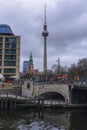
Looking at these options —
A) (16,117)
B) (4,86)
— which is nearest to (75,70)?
(4,86)

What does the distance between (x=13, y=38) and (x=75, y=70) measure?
4445cm

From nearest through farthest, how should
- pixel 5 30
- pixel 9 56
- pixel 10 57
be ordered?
pixel 9 56 < pixel 10 57 < pixel 5 30

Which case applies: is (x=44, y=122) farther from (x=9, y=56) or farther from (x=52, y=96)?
(x=9, y=56)

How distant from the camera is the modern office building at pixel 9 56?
146m

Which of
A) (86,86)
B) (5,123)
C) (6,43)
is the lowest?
(5,123)

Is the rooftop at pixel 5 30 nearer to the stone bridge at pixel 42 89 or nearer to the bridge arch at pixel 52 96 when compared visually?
the bridge arch at pixel 52 96

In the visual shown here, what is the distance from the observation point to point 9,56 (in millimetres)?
146875

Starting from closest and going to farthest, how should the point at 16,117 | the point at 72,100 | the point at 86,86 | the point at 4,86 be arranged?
1. the point at 16,117
2. the point at 86,86
3. the point at 72,100
4. the point at 4,86

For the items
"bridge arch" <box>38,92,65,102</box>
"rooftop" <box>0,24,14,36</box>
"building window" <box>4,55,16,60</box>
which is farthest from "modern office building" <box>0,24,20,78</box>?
"bridge arch" <box>38,92,65,102</box>

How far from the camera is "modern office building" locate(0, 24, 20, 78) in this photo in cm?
14638

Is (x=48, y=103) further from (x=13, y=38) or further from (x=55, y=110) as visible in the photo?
(x=13, y=38)

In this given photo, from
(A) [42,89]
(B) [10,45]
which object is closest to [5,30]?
(B) [10,45]

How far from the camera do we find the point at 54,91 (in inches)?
4028

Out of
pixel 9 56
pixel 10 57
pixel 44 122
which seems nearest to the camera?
pixel 44 122
